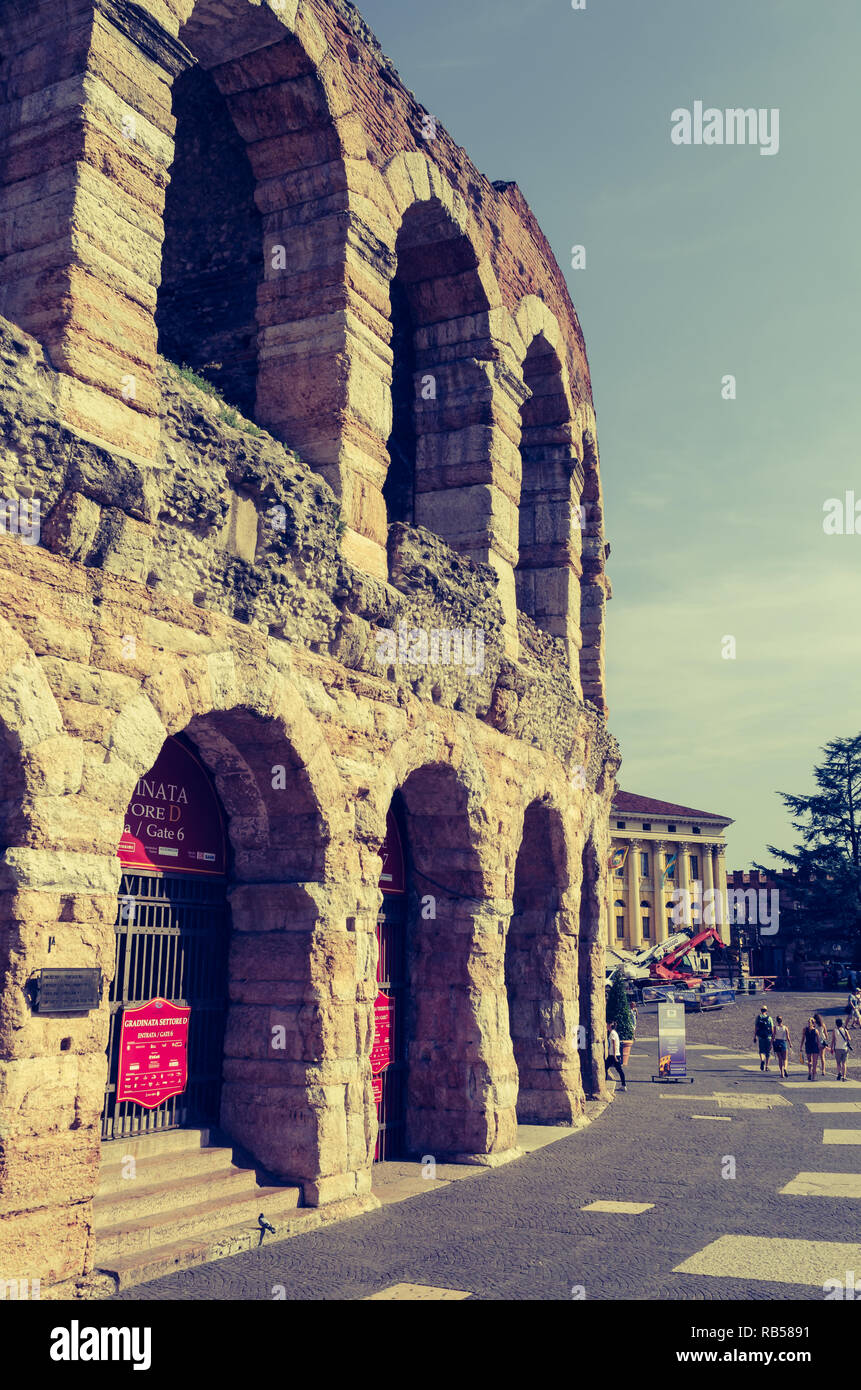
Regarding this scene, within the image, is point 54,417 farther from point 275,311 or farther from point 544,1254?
point 544,1254

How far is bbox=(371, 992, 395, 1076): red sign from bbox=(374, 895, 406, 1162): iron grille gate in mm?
64

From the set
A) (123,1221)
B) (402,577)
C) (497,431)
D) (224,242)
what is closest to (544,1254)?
(123,1221)

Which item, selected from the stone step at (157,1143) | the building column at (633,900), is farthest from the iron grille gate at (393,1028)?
the building column at (633,900)

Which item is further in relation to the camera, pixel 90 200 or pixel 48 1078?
pixel 90 200

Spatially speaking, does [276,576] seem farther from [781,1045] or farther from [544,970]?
[781,1045]

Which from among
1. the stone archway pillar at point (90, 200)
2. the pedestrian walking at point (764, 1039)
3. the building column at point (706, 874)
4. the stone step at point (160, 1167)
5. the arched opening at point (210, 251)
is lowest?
the pedestrian walking at point (764, 1039)

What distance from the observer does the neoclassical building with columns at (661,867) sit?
195 ft

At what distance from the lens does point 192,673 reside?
6.66m

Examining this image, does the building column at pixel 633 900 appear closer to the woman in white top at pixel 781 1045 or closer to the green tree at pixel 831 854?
the green tree at pixel 831 854

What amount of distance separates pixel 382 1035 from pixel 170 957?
2957mm

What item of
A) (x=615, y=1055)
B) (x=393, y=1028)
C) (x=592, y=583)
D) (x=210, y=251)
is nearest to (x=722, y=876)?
(x=615, y=1055)

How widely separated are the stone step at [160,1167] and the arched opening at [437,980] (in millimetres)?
2958

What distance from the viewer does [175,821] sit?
773 centimetres

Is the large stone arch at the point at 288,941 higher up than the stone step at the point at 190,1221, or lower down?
higher up
